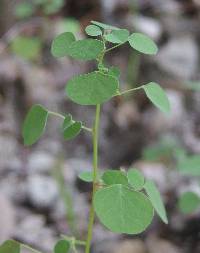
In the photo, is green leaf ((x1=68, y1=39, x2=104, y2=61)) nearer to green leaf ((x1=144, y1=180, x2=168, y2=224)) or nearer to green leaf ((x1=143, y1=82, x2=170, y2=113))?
green leaf ((x1=143, y1=82, x2=170, y2=113))

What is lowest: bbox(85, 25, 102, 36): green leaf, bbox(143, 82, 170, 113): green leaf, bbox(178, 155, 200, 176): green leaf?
bbox(178, 155, 200, 176): green leaf

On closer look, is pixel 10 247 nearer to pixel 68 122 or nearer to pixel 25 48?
pixel 68 122

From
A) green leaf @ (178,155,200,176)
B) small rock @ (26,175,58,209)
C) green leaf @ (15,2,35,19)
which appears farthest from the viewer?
green leaf @ (15,2,35,19)

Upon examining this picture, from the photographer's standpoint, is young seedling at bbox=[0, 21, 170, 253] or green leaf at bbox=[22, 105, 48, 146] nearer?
young seedling at bbox=[0, 21, 170, 253]

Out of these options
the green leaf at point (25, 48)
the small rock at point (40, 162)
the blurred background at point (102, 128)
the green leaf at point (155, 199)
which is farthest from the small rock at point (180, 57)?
the green leaf at point (155, 199)

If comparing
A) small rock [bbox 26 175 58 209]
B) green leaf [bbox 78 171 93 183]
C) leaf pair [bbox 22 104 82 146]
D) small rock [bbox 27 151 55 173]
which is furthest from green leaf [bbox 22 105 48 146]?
small rock [bbox 27 151 55 173]

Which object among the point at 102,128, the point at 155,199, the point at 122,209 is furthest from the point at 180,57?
the point at 122,209

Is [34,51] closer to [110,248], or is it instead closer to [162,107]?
[110,248]

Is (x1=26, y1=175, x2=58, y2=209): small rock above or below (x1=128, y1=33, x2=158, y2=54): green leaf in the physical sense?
below
